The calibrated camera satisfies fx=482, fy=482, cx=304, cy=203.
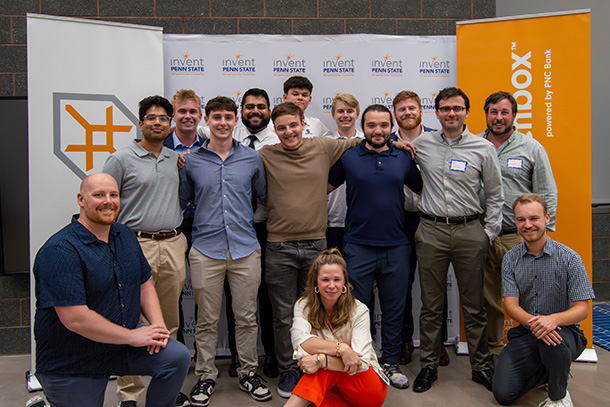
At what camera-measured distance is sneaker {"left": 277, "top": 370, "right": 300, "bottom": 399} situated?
277 centimetres

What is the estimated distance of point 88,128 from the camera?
3.19 m

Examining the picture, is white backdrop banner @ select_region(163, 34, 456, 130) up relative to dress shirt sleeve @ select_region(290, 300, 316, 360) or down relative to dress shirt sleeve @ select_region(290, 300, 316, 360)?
up

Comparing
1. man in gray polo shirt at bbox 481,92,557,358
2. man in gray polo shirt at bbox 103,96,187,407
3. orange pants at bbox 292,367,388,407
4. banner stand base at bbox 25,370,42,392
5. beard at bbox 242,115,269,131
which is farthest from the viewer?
beard at bbox 242,115,269,131

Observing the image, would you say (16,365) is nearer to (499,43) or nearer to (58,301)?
(58,301)

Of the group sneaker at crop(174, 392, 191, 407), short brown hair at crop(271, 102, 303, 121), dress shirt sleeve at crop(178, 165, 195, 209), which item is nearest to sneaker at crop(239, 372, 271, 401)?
sneaker at crop(174, 392, 191, 407)

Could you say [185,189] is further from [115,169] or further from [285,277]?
[285,277]

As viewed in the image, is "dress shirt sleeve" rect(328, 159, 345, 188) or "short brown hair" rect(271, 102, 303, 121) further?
"dress shirt sleeve" rect(328, 159, 345, 188)

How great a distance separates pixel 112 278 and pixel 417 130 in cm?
219

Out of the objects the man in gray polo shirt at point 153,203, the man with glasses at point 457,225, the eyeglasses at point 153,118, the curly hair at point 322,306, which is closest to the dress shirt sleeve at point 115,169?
the man in gray polo shirt at point 153,203

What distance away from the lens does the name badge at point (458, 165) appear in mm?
2836

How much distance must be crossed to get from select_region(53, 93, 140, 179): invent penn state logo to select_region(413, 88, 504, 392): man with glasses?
2024 millimetres

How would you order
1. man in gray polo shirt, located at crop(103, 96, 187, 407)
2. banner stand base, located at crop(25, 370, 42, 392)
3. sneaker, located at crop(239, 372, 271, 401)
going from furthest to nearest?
banner stand base, located at crop(25, 370, 42, 392), sneaker, located at crop(239, 372, 271, 401), man in gray polo shirt, located at crop(103, 96, 187, 407)

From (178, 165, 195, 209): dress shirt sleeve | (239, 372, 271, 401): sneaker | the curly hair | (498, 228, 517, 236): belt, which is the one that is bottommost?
(239, 372, 271, 401): sneaker

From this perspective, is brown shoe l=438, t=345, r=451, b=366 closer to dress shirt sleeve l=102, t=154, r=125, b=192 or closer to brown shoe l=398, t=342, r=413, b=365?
brown shoe l=398, t=342, r=413, b=365
